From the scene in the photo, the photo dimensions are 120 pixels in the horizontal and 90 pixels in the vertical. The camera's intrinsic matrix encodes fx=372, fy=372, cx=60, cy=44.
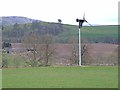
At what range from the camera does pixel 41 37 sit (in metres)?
63.3

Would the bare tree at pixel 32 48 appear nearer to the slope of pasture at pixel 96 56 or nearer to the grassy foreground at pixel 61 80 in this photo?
the slope of pasture at pixel 96 56

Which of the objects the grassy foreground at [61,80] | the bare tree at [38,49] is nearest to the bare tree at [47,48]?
the bare tree at [38,49]

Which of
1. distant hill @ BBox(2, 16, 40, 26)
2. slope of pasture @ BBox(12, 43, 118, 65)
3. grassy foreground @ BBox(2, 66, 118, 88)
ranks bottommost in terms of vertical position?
→ grassy foreground @ BBox(2, 66, 118, 88)

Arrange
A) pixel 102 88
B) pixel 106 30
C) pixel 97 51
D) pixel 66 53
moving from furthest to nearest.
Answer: pixel 106 30 < pixel 66 53 < pixel 97 51 < pixel 102 88

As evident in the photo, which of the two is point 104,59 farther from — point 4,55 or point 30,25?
point 30,25

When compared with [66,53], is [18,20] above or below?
above

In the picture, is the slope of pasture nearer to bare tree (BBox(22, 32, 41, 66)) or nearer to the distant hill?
bare tree (BBox(22, 32, 41, 66))

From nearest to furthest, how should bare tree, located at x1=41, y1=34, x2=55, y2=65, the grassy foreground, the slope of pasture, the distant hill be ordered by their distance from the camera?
the grassy foreground, the slope of pasture, bare tree, located at x1=41, y1=34, x2=55, y2=65, the distant hill

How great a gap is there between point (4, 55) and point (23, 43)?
9.57 meters

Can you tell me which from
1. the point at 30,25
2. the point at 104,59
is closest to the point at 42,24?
the point at 30,25

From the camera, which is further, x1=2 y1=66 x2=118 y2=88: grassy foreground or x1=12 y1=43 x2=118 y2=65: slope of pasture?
x1=12 y1=43 x2=118 y2=65: slope of pasture

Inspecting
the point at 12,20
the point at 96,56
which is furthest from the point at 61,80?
the point at 12,20

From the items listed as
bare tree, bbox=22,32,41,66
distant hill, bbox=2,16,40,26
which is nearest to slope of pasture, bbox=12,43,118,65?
bare tree, bbox=22,32,41,66

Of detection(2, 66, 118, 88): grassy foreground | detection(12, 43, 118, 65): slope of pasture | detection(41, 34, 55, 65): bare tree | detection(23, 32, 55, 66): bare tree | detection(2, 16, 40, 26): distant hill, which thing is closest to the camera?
detection(2, 66, 118, 88): grassy foreground
